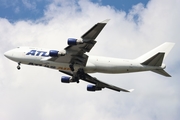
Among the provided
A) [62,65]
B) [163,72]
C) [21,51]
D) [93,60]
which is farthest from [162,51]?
[21,51]

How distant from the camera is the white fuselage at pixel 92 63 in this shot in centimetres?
6962

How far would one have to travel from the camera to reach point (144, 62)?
69250 mm

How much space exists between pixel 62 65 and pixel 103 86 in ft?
38.7

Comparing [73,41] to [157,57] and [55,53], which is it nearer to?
[55,53]

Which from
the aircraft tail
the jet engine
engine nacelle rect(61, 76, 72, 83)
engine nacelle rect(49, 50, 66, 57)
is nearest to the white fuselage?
the aircraft tail

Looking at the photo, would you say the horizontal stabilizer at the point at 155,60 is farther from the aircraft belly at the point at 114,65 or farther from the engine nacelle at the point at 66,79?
the engine nacelle at the point at 66,79

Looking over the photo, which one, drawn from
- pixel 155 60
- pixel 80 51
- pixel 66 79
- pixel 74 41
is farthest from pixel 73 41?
pixel 66 79

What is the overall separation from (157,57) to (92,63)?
10.6 meters

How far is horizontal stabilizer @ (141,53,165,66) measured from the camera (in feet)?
221

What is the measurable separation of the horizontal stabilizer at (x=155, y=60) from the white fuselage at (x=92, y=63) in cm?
65

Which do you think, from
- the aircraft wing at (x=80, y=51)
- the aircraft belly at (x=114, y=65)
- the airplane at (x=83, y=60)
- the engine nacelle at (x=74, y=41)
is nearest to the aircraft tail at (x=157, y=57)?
the airplane at (x=83, y=60)

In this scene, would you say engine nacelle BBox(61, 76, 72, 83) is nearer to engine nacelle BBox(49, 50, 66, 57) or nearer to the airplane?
the airplane

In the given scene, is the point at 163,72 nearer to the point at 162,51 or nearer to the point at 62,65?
the point at 162,51

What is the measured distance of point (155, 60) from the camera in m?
68.0
